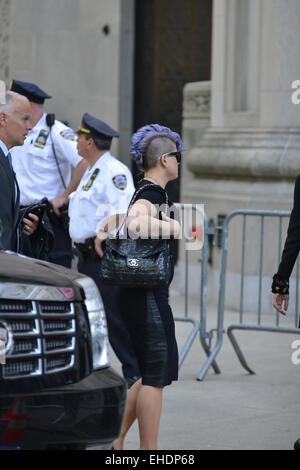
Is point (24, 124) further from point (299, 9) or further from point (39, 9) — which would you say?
point (39, 9)

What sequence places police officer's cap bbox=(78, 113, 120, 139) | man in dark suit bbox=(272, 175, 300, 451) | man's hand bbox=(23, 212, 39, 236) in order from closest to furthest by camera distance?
1. man in dark suit bbox=(272, 175, 300, 451)
2. man's hand bbox=(23, 212, 39, 236)
3. police officer's cap bbox=(78, 113, 120, 139)

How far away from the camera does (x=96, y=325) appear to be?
5406mm

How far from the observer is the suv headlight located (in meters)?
5.36

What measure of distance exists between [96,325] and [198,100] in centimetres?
854

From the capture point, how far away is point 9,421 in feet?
15.9

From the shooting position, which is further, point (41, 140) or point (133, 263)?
point (41, 140)

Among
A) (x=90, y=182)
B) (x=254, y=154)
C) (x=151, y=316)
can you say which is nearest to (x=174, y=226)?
(x=151, y=316)

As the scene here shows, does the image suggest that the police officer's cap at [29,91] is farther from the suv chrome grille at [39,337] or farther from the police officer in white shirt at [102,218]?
the suv chrome grille at [39,337]

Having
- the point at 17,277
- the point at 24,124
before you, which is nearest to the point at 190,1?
the point at 24,124

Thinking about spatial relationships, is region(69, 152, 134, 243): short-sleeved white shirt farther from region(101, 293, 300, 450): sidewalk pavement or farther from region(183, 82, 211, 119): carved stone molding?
region(183, 82, 211, 119): carved stone molding

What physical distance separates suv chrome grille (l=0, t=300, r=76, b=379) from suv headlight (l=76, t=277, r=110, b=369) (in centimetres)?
16

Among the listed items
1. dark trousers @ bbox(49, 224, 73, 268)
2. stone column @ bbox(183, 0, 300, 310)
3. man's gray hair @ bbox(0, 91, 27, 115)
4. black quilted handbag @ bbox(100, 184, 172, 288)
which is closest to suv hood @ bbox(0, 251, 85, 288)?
black quilted handbag @ bbox(100, 184, 172, 288)

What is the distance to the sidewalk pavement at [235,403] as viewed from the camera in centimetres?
707

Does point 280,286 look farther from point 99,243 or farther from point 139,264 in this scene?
point 99,243
